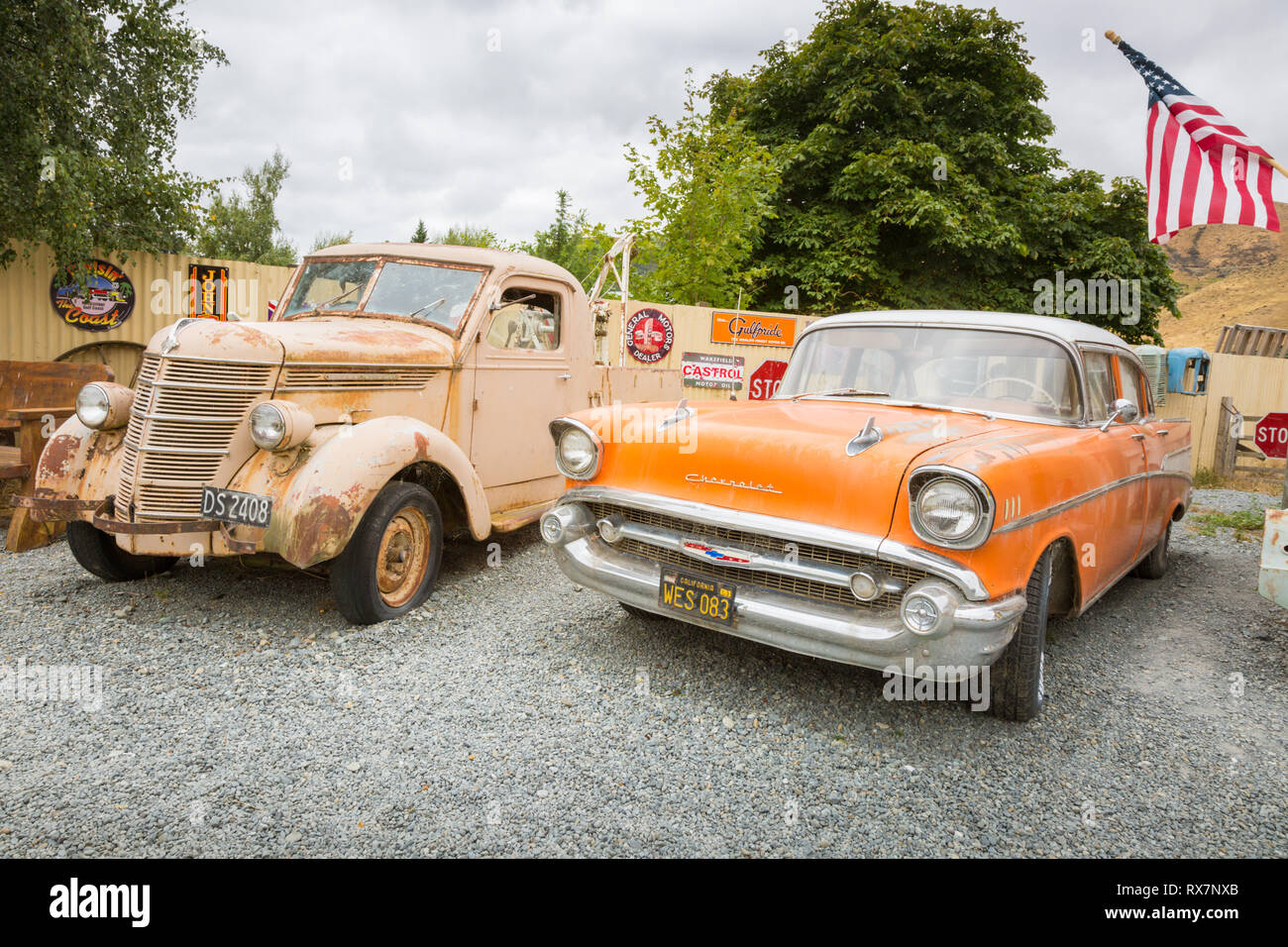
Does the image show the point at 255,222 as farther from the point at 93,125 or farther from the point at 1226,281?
the point at 1226,281

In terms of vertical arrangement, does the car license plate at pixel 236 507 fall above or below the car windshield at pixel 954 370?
below

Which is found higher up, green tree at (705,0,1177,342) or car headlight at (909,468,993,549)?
green tree at (705,0,1177,342)

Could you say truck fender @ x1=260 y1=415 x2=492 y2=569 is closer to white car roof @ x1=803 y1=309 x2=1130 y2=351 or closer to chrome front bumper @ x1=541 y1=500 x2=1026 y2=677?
chrome front bumper @ x1=541 y1=500 x2=1026 y2=677

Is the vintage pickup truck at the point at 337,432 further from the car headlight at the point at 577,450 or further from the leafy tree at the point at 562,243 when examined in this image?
the leafy tree at the point at 562,243

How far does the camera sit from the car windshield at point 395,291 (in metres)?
4.83

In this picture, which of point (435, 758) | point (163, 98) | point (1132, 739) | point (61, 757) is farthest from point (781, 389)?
point (163, 98)

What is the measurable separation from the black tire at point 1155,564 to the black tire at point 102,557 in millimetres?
6399

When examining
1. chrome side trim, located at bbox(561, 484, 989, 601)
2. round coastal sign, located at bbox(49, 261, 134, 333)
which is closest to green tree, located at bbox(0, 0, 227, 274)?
round coastal sign, located at bbox(49, 261, 134, 333)

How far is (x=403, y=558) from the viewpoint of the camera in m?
4.24

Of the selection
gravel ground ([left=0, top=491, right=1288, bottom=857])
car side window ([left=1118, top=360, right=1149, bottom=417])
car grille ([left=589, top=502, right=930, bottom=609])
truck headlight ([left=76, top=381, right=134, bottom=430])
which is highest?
car side window ([left=1118, top=360, right=1149, bottom=417])

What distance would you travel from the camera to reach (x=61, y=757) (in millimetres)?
2699

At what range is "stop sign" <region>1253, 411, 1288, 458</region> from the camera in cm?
780

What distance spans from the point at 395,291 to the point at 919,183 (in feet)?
49.7

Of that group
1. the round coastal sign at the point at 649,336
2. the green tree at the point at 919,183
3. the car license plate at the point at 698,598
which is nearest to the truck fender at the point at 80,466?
the car license plate at the point at 698,598
